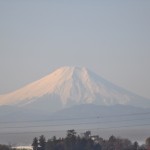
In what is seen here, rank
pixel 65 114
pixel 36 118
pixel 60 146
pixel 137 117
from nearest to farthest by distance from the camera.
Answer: pixel 60 146, pixel 36 118, pixel 65 114, pixel 137 117

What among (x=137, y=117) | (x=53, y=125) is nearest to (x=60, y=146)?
(x=53, y=125)

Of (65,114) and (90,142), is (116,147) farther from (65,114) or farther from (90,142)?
(65,114)

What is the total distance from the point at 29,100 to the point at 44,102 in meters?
3.87

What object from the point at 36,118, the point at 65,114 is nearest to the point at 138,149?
the point at 36,118

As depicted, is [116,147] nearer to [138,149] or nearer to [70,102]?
[138,149]

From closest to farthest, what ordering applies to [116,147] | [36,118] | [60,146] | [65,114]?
[60,146] → [116,147] → [36,118] → [65,114]

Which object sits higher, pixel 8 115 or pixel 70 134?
pixel 8 115

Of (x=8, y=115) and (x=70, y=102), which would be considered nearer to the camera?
(x=8, y=115)

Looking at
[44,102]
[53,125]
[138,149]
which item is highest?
[44,102]

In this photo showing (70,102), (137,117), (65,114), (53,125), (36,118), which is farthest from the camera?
(70,102)

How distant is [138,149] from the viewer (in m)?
34.4

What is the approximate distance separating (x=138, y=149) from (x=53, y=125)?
5179cm

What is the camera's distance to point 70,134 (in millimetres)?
33031

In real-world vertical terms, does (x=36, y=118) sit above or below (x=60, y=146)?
above
